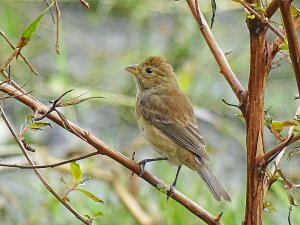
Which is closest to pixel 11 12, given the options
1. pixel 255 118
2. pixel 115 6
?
pixel 115 6

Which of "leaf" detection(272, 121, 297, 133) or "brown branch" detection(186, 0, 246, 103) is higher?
"brown branch" detection(186, 0, 246, 103)

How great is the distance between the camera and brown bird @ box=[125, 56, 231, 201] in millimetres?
3664

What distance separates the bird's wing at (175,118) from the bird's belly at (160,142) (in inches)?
1.2

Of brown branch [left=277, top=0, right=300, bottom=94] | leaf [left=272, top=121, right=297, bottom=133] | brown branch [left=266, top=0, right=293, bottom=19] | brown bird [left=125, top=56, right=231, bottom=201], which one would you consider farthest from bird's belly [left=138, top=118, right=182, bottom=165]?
brown branch [left=277, top=0, right=300, bottom=94]

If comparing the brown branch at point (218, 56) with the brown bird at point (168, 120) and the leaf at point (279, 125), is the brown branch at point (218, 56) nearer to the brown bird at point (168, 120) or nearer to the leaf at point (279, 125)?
the leaf at point (279, 125)

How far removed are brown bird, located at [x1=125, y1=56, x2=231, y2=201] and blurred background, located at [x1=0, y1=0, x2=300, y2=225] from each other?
0.51 ft

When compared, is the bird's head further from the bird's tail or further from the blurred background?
the bird's tail

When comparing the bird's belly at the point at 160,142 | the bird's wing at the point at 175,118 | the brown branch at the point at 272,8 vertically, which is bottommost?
the brown branch at the point at 272,8

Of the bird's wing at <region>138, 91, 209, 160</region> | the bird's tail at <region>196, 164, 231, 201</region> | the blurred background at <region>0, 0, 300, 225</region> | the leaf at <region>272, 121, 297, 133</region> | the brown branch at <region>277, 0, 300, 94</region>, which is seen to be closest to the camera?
the brown branch at <region>277, 0, 300, 94</region>

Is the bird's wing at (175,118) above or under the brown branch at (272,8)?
above

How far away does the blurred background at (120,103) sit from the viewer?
4.30m

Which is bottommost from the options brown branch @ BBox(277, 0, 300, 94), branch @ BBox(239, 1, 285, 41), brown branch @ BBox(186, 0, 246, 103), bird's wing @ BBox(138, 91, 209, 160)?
brown branch @ BBox(277, 0, 300, 94)

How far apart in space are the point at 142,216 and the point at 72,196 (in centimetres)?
43

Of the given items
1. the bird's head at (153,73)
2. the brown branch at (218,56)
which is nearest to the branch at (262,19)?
the brown branch at (218,56)
